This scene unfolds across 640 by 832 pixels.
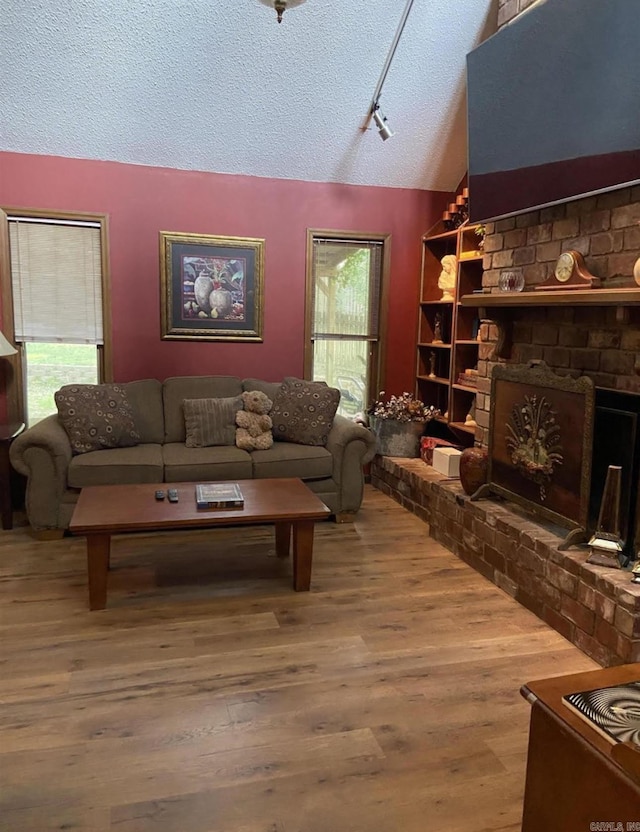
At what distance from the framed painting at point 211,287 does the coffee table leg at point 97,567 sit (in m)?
2.14

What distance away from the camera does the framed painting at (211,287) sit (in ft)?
15.1

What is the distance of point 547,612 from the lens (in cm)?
292

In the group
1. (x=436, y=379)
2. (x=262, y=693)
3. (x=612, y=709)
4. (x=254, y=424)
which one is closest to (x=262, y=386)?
(x=254, y=424)

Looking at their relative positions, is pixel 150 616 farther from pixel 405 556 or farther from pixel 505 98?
pixel 505 98

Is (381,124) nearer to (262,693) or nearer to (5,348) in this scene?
(5,348)

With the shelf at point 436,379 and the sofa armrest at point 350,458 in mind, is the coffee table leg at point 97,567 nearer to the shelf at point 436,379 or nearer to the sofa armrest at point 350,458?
the sofa armrest at point 350,458

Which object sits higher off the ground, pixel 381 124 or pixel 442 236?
pixel 381 124

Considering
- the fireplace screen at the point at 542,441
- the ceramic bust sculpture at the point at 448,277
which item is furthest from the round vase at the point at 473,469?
the ceramic bust sculpture at the point at 448,277

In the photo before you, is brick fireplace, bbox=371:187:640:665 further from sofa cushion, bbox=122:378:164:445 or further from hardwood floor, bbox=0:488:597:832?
sofa cushion, bbox=122:378:164:445

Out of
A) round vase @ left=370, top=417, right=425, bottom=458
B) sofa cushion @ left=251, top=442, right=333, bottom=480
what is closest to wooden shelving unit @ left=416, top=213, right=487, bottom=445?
round vase @ left=370, top=417, right=425, bottom=458

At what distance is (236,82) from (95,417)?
7.45ft

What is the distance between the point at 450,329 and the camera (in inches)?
200

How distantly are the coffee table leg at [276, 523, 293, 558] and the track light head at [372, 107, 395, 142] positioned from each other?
2.53m

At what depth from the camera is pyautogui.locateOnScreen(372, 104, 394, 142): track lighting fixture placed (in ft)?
13.4
